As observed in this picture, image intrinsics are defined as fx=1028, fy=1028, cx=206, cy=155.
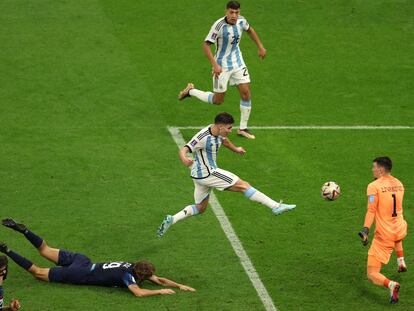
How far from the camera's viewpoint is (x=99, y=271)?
14141 mm

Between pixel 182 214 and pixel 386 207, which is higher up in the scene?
pixel 386 207

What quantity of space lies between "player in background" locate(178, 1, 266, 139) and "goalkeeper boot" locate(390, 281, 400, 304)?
22.2 feet

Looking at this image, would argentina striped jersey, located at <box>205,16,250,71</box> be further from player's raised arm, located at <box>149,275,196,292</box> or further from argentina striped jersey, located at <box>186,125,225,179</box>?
player's raised arm, located at <box>149,275,196,292</box>

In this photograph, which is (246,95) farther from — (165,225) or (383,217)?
(383,217)

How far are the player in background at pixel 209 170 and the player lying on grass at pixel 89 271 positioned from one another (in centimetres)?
151

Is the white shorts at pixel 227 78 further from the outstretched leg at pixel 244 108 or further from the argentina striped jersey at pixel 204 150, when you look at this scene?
the argentina striped jersey at pixel 204 150

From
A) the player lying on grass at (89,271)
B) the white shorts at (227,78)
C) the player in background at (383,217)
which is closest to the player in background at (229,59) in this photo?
the white shorts at (227,78)

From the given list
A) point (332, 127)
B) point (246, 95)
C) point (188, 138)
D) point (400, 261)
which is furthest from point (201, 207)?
point (332, 127)

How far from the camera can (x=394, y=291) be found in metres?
13.7

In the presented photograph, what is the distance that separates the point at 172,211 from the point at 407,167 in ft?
15.5

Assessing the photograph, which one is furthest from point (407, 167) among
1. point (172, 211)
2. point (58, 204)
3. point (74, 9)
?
point (74, 9)

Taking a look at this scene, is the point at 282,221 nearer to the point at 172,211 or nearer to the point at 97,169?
the point at 172,211

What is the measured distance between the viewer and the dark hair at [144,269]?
13859 mm

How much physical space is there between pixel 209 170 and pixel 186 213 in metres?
0.82
